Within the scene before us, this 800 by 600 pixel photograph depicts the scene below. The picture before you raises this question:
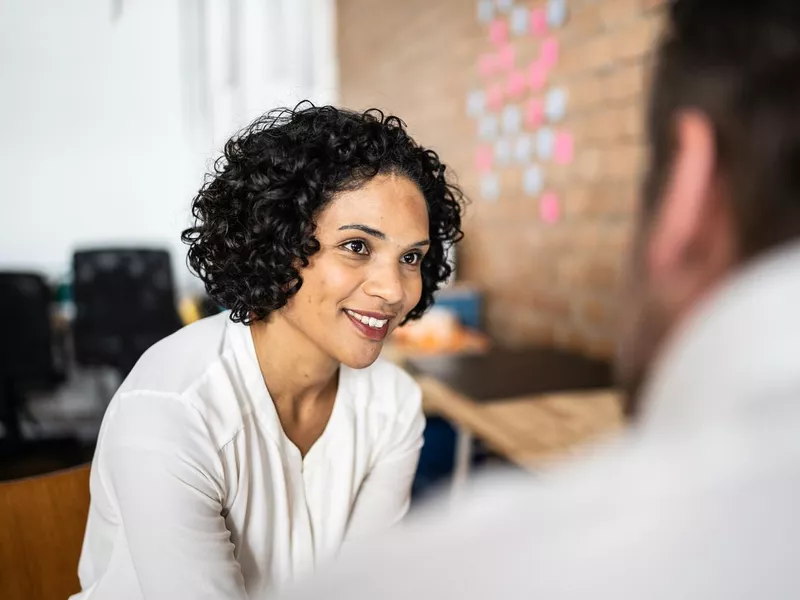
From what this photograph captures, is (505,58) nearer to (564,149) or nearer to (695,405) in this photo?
(564,149)

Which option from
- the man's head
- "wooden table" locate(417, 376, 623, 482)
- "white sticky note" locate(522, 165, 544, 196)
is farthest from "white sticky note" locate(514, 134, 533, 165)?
the man's head

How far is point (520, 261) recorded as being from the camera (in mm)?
2961

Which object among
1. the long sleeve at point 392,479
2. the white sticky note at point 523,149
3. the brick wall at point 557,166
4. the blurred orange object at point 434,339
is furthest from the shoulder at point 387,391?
the white sticky note at point 523,149

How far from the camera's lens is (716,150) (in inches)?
16.2

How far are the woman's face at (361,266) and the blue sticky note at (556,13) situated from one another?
1878 millimetres

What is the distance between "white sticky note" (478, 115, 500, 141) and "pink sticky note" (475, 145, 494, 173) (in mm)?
51

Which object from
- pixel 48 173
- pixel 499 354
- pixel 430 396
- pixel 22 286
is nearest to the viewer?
pixel 430 396

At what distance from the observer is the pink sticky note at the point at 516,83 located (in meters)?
2.80

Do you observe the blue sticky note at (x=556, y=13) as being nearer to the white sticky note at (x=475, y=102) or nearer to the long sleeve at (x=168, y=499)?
the white sticky note at (x=475, y=102)

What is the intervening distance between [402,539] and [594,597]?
113mm

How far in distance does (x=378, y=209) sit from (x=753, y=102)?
2.02 ft

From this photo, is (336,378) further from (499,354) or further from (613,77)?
(613,77)

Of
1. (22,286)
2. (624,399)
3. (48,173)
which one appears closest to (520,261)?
(22,286)

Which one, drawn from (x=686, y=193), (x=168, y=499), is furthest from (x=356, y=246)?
(x=686, y=193)
